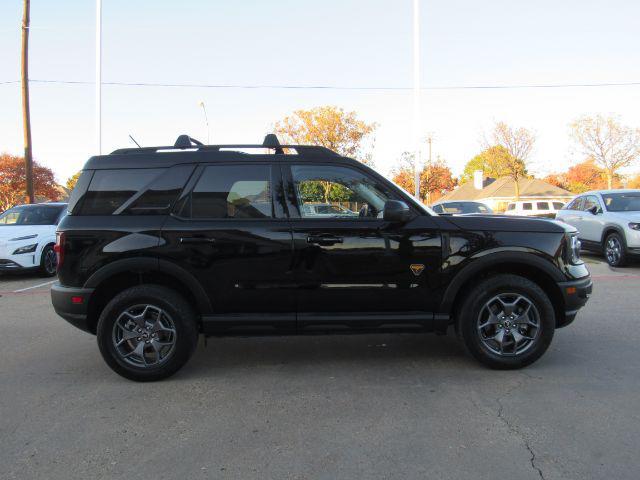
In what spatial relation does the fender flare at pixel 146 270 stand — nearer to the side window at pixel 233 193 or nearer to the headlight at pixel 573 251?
the side window at pixel 233 193

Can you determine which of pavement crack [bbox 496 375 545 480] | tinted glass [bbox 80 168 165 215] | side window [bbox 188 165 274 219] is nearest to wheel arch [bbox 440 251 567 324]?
pavement crack [bbox 496 375 545 480]

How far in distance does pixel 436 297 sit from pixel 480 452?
1.47 meters

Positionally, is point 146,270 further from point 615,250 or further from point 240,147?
point 615,250

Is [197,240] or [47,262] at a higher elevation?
[197,240]

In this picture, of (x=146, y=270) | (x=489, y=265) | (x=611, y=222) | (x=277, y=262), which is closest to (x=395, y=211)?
(x=489, y=265)

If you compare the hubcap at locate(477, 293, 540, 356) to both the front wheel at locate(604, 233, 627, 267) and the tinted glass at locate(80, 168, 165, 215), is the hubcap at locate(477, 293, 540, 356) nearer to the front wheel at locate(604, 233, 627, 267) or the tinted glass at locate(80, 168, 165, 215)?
the tinted glass at locate(80, 168, 165, 215)

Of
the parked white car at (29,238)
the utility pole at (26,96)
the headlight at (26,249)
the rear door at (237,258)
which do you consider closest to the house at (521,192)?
the utility pole at (26,96)

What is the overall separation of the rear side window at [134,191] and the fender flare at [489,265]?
2.45 metres

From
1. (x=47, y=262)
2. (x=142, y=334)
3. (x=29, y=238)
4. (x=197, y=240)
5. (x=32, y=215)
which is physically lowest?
(x=142, y=334)

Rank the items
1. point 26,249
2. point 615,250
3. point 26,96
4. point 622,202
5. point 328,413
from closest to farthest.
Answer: point 328,413, point 26,249, point 615,250, point 622,202, point 26,96

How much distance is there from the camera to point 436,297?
4176 mm

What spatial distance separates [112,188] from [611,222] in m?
10.5

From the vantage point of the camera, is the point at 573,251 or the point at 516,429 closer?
the point at 516,429

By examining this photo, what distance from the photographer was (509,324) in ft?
13.9
